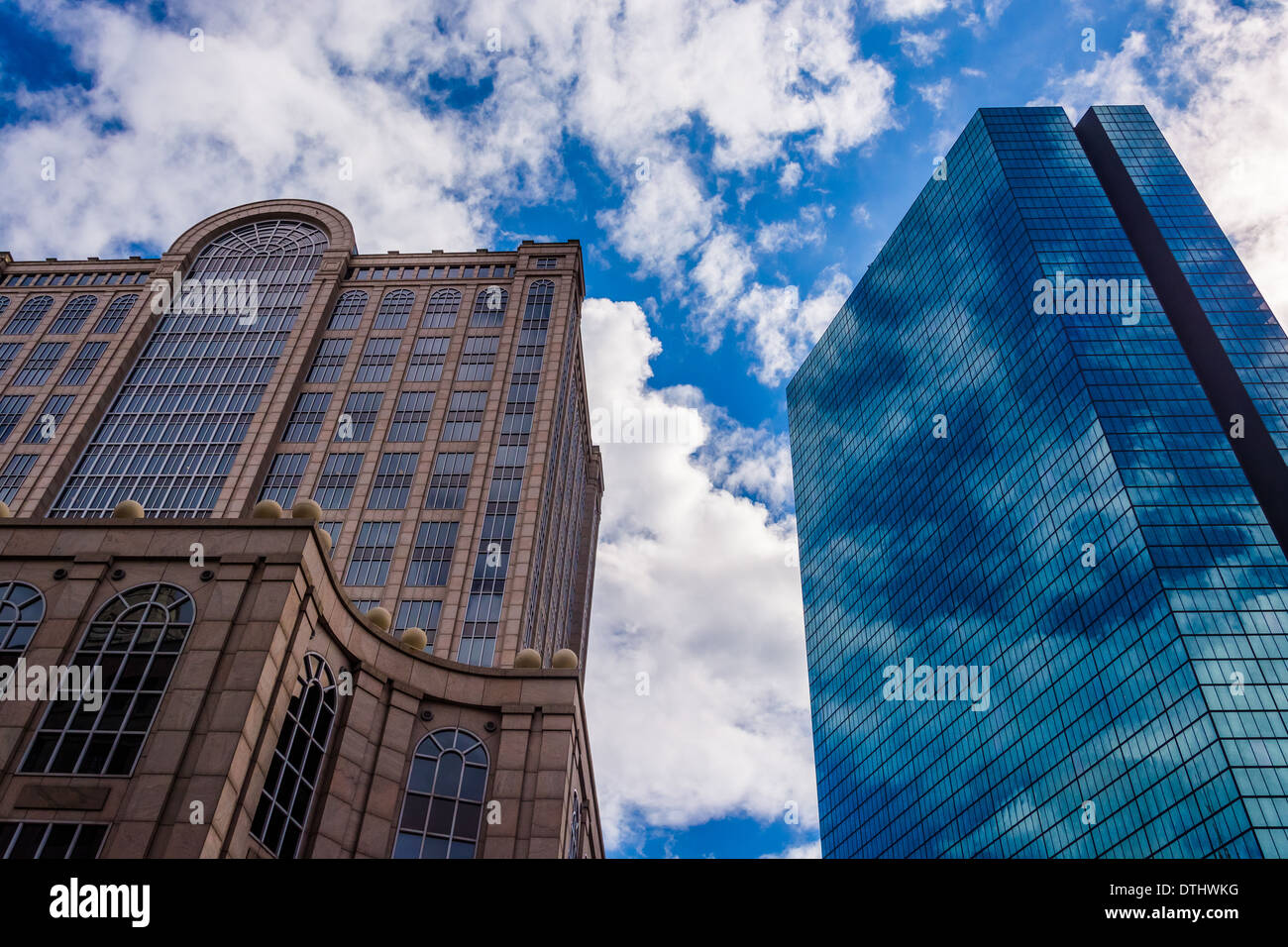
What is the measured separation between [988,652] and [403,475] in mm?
62441

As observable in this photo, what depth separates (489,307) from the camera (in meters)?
91.9

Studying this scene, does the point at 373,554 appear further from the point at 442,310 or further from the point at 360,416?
the point at 442,310

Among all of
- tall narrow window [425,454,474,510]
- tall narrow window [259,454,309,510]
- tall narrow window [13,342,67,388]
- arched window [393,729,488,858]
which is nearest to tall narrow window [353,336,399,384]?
tall narrow window [259,454,309,510]

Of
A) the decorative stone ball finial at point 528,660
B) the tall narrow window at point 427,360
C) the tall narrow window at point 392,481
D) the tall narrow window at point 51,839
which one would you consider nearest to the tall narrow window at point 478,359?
the tall narrow window at point 427,360

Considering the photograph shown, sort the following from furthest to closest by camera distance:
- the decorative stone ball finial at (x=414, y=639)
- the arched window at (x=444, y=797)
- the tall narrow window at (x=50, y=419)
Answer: the tall narrow window at (x=50, y=419), the decorative stone ball finial at (x=414, y=639), the arched window at (x=444, y=797)

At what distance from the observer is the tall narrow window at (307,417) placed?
81.7 metres

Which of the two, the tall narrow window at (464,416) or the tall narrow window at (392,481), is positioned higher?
the tall narrow window at (464,416)

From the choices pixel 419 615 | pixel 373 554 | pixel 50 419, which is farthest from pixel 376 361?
pixel 419 615

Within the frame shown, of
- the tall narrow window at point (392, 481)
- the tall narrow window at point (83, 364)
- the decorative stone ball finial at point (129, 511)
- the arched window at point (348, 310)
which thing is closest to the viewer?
the decorative stone ball finial at point (129, 511)

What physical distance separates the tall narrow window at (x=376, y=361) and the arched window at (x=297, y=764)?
6095cm

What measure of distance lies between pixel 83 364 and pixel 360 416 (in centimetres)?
2752

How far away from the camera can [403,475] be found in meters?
77.2

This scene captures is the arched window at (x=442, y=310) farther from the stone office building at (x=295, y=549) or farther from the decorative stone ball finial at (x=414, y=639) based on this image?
the decorative stone ball finial at (x=414, y=639)
